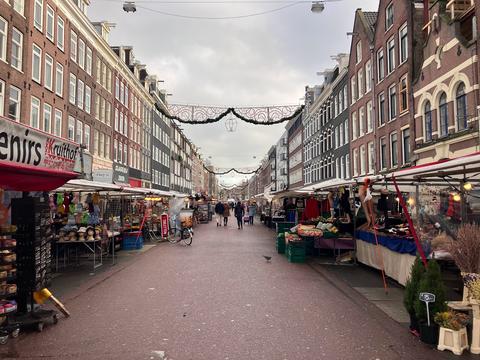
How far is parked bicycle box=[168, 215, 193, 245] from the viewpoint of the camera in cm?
1941

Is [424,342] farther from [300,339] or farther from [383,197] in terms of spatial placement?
[383,197]

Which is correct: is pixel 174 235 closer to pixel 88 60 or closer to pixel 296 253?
pixel 296 253

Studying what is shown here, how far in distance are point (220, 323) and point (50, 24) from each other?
972 inches

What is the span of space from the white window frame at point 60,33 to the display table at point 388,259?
22975 mm

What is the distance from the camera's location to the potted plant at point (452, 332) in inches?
207

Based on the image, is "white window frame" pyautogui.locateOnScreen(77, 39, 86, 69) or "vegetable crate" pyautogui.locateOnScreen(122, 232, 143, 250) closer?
"vegetable crate" pyautogui.locateOnScreen(122, 232, 143, 250)

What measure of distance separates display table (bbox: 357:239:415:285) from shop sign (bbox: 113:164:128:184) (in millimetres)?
29036

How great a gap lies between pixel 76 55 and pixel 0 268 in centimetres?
2699

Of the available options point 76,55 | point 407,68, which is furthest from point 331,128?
point 76,55

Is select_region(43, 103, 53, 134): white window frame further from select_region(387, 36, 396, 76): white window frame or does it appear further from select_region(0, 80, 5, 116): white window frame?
select_region(387, 36, 396, 76): white window frame

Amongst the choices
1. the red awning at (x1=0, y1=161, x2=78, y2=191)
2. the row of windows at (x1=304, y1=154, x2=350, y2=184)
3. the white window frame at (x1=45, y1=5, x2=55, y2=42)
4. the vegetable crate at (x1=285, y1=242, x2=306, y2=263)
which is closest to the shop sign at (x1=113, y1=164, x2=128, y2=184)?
the white window frame at (x1=45, y1=5, x2=55, y2=42)

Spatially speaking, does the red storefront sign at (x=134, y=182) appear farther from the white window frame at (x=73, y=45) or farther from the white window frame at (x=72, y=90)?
the white window frame at (x=73, y=45)

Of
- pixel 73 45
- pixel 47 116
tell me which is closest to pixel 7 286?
pixel 47 116

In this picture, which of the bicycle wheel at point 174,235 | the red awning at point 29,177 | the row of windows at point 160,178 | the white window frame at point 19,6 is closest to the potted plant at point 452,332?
the red awning at point 29,177
